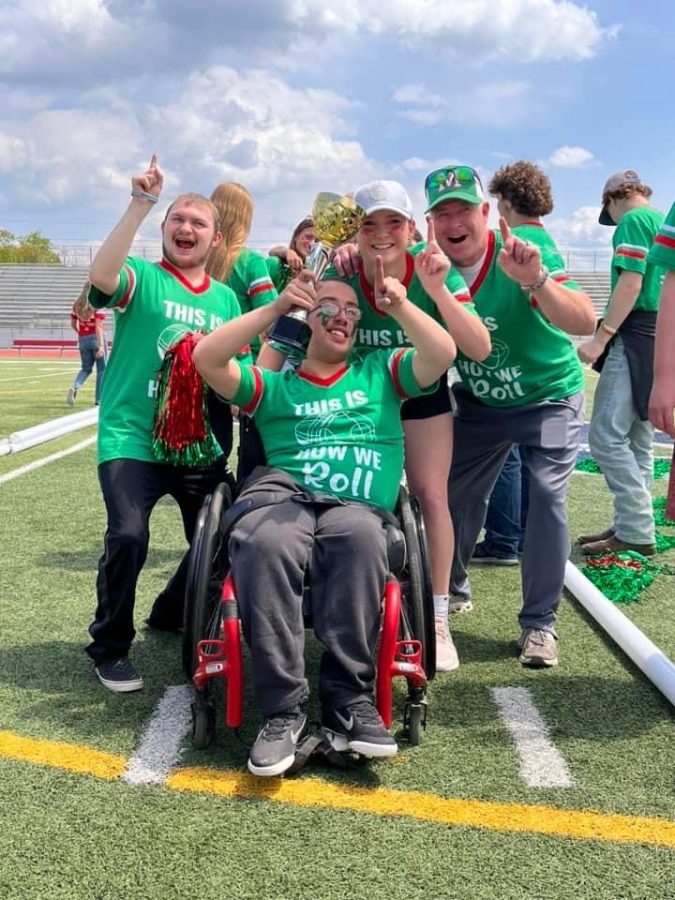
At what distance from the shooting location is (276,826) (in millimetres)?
2176

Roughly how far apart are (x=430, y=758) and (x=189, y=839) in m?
0.77

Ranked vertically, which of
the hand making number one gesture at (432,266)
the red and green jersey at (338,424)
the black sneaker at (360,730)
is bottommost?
the black sneaker at (360,730)

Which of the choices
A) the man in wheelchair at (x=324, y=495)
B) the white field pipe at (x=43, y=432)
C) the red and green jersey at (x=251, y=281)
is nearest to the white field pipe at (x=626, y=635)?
the man in wheelchair at (x=324, y=495)

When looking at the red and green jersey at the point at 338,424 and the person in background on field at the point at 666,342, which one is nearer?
the person in background on field at the point at 666,342

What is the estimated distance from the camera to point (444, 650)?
328 centimetres

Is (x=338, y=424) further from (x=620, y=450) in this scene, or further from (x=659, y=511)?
(x=659, y=511)

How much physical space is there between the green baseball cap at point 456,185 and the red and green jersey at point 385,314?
0.65 ft

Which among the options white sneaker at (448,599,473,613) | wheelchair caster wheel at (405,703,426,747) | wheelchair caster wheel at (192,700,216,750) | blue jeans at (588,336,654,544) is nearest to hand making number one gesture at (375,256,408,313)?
wheelchair caster wheel at (405,703,426,747)

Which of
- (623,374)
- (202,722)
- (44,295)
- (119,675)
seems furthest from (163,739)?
(44,295)

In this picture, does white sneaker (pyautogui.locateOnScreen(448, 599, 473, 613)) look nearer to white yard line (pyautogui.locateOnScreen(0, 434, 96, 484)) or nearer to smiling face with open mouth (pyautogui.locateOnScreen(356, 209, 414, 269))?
smiling face with open mouth (pyautogui.locateOnScreen(356, 209, 414, 269))

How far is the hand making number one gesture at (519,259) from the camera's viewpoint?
290 cm

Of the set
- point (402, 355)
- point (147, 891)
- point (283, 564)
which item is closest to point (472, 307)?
point (402, 355)

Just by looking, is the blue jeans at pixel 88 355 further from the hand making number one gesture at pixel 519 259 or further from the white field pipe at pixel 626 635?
the hand making number one gesture at pixel 519 259

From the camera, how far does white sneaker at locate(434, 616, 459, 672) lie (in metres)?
3.24
